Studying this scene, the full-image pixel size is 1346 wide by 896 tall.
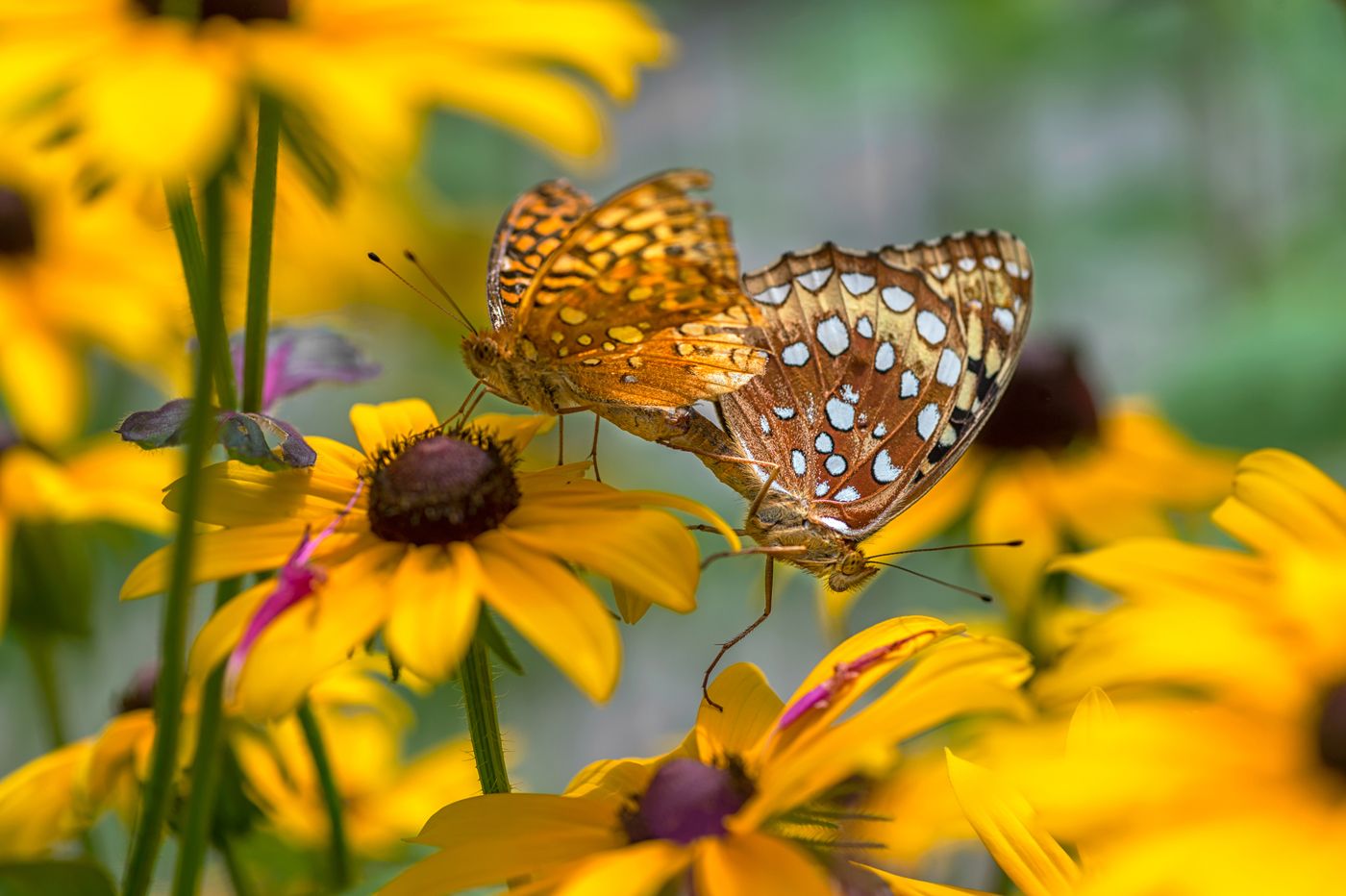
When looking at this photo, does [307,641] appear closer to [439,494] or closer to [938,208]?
[439,494]

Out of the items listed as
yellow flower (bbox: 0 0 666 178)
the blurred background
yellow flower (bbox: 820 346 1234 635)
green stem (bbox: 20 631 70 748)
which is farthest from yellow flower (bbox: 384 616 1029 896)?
the blurred background

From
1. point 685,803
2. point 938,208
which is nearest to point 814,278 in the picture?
point 685,803

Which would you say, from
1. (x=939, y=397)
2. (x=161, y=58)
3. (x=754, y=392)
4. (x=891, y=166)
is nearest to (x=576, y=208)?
(x=754, y=392)

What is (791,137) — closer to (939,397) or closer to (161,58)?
(939,397)

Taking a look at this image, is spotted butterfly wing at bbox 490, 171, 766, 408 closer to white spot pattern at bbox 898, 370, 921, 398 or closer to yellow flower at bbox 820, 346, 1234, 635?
white spot pattern at bbox 898, 370, 921, 398

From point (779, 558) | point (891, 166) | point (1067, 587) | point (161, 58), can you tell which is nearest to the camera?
point (161, 58)

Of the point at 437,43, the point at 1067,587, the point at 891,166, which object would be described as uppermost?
the point at 437,43
